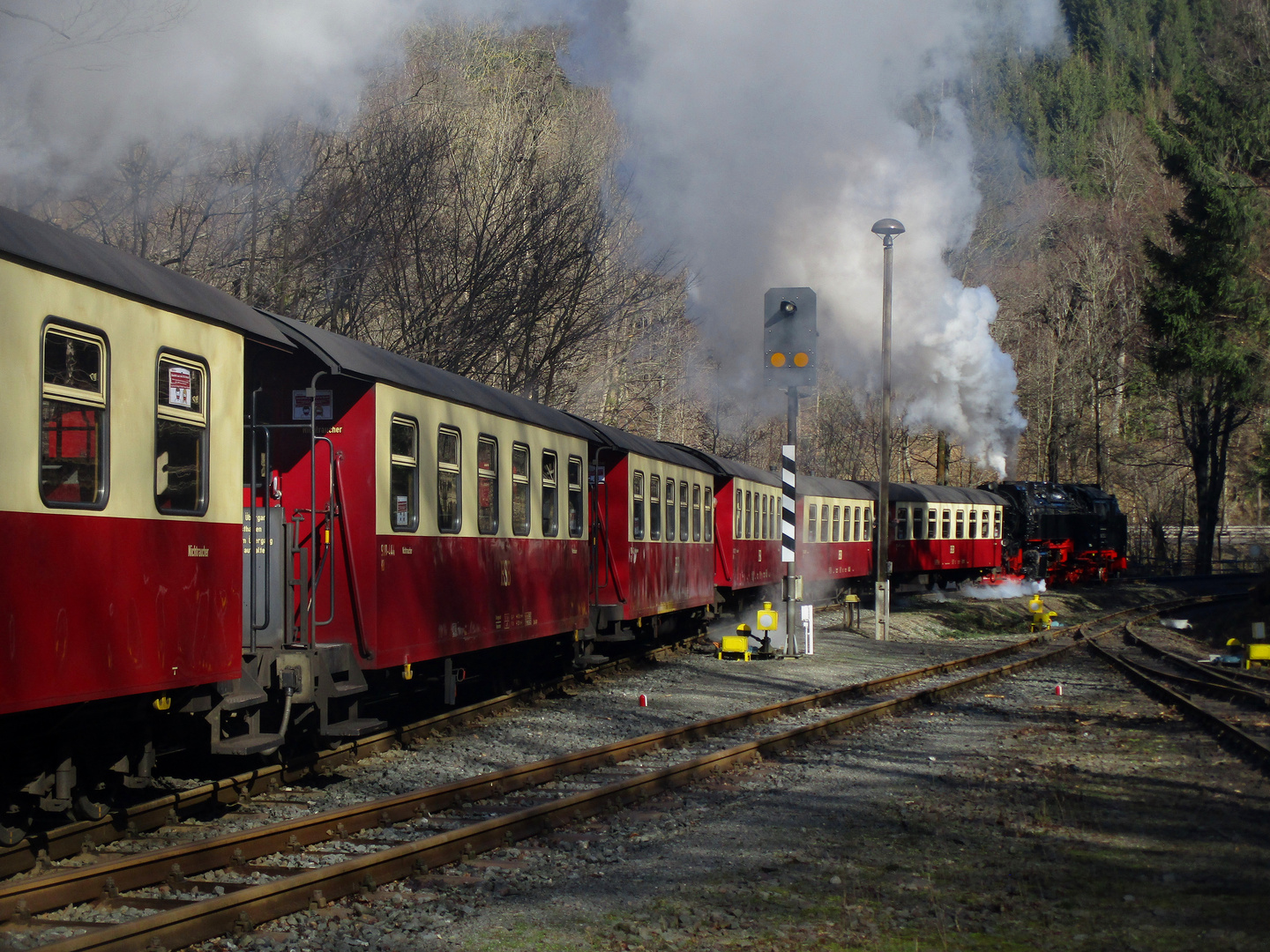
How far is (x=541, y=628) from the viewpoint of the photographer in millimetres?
13148

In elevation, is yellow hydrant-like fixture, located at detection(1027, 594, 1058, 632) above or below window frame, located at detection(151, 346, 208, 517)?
below

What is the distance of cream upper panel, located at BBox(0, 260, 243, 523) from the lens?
5.54 metres

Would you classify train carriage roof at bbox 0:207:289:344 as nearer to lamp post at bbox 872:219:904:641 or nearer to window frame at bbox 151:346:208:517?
window frame at bbox 151:346:208:517

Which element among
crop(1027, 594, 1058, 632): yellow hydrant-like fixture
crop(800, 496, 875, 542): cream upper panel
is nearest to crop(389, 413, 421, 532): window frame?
crop(800, 496, 875, 542): cream upper panel

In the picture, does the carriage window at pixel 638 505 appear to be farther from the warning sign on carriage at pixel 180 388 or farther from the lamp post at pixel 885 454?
the warning sign on carriage at pixel 180 388

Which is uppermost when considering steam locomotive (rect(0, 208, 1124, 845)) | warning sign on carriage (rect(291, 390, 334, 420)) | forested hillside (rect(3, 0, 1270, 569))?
forested hillside (rect(3, 0, 1270, 569))

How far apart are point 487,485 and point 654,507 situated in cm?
663

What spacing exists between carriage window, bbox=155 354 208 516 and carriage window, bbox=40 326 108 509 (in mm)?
492

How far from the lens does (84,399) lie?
19.9 feet

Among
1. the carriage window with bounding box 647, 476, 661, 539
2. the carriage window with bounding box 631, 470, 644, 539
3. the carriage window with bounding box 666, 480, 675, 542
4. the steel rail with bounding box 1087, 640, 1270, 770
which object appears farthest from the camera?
the carriage window with bounding box 666, 480, 675, 542

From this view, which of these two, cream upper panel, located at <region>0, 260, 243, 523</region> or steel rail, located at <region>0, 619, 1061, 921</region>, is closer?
cream upper panel, located at <region>0, 260, 243, 523</region>

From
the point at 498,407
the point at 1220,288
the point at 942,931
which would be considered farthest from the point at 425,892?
the point at 1220,288

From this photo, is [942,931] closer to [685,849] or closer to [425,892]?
[685,849]

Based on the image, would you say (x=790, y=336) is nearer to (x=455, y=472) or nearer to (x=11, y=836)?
(x=455, y=472)
